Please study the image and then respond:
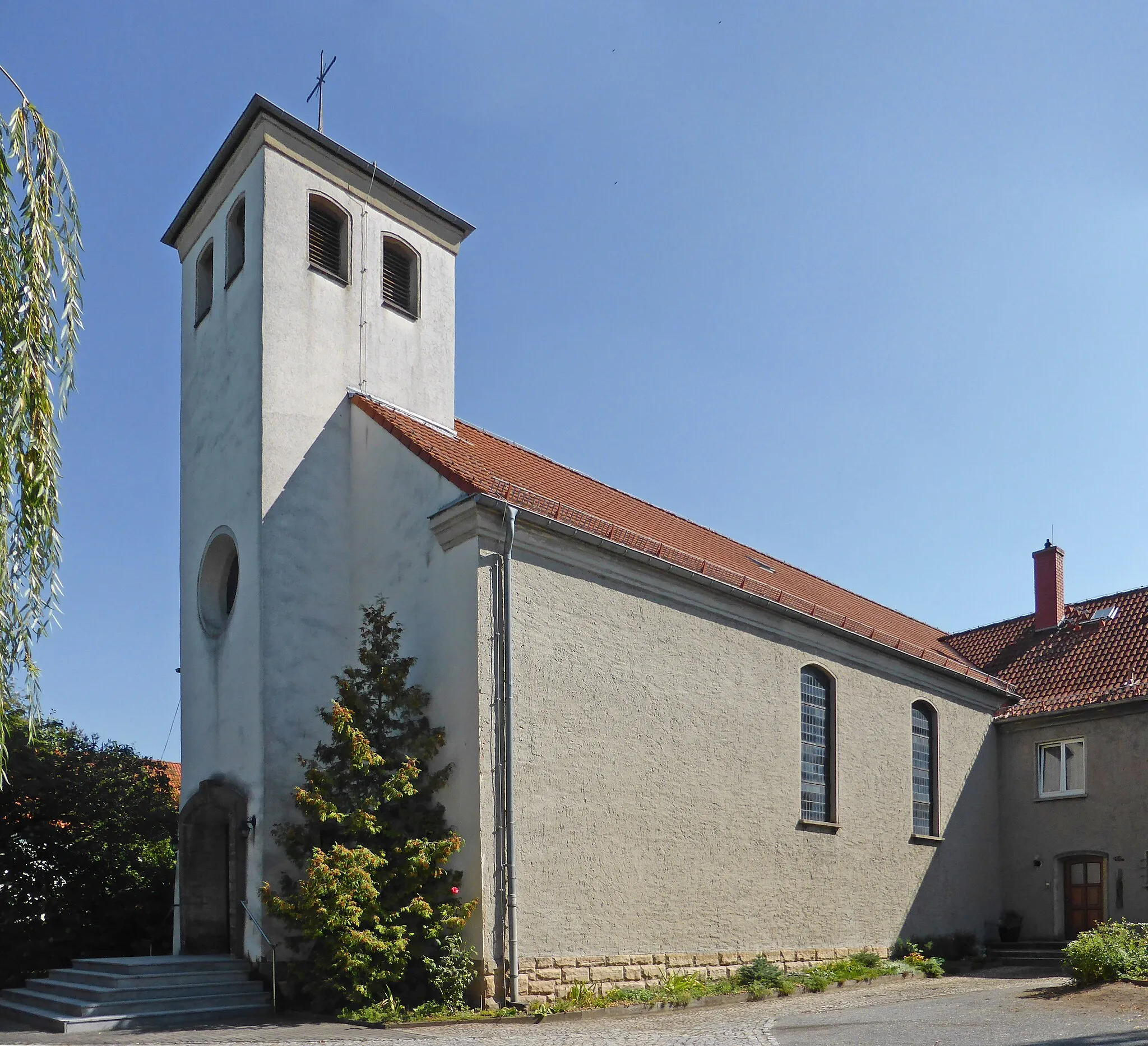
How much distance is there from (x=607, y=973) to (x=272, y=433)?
8932 mm

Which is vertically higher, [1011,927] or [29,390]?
[29,390]

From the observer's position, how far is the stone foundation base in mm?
13641

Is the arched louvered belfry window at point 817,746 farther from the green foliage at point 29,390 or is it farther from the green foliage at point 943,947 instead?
the green foliage at point 29,390

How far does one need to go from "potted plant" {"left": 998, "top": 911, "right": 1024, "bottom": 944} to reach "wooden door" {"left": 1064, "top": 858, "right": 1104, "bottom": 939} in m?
0.92

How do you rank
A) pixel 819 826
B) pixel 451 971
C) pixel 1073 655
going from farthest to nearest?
pixel 1073 655 < pixel 819 826 < pixel 451 971

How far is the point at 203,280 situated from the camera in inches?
760

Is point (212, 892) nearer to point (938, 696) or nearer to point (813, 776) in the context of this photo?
point (813, 776)

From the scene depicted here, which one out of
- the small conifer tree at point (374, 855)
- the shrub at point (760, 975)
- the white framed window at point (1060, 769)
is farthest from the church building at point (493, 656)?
the white framed window at point (1060, 769)

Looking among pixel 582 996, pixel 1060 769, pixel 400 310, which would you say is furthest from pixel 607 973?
pixel 1060 769

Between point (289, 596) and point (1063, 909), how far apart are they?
17697 millimetres

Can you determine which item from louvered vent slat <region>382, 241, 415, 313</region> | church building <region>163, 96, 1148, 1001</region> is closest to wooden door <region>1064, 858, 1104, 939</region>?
church building <region>163, 96, 1148, 1001</region>

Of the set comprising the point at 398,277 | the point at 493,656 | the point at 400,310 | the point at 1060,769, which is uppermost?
the point at 398,277

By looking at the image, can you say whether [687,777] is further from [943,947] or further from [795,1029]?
[943,947]

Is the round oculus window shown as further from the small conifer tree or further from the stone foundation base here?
the stone foundation base
